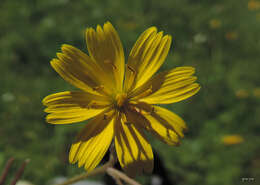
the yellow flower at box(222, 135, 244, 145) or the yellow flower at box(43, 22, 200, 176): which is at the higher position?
the yellow flower at box(43, 22, 200, 176)

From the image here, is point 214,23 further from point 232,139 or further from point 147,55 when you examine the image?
point 147,55

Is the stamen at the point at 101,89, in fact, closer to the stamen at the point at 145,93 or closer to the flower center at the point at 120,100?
the flower center at the point at 120,100

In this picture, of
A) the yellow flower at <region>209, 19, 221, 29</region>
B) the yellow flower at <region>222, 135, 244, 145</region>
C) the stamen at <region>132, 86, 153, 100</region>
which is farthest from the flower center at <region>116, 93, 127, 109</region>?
the yellow flower at <region>209, 19, 221, 29</region>

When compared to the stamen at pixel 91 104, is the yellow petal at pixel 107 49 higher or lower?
higher

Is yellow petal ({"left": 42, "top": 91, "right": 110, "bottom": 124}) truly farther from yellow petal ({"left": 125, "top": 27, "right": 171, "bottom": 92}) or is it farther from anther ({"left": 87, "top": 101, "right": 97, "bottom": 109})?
yellow petal ({"left": 125, "top": 27, "right": 171, "bottom": 92})

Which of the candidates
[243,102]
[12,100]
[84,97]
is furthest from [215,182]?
[12,100]

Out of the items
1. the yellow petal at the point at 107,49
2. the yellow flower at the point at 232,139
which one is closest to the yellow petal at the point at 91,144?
the yellow petal at the point at 107,49

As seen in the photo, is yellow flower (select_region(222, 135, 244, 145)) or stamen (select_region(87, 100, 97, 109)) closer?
stamen (select_region(87, 100, 97, 109))
